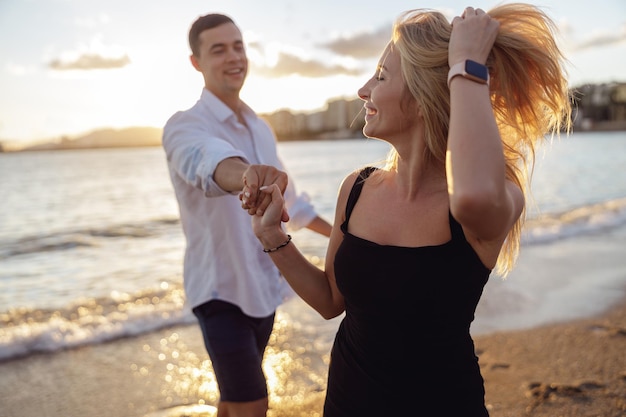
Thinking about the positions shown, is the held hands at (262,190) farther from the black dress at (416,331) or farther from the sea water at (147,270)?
the sea water at (147,270)

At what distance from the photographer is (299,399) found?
16.3 ft

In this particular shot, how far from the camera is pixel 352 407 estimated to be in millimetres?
2002

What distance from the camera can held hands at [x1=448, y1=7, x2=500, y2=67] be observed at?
170 cm

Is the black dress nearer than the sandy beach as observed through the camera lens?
Yes

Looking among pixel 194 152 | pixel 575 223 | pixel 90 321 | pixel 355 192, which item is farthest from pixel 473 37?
pixel 575 223

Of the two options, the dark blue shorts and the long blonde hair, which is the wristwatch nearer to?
the long blonde hair

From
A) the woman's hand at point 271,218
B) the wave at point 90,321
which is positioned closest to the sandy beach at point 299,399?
the wave at point 90,321

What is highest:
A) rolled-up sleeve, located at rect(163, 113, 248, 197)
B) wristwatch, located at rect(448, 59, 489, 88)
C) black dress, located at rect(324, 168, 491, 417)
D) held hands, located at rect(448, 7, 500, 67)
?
held hands, located at rect(448, 7, 500, 67)

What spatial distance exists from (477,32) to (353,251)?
33.0 inches

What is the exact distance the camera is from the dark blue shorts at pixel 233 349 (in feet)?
9.53

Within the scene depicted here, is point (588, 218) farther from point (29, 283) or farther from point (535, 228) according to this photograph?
point (29, 283)

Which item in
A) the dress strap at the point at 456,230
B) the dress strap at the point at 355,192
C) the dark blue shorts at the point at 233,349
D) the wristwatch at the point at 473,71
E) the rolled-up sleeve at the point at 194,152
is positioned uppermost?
the wristwatch at the point at 473,71

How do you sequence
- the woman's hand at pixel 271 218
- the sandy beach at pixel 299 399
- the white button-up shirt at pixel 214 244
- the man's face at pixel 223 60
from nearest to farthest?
the woman's hand at pixel 271 218
the white button-up shirt at pixel 214 244
the man's face at pixel 223 60
the sandy beach at pixel 299 399

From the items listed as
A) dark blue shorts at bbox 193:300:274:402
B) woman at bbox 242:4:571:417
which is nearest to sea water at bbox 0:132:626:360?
woman at bbox 242:4:571:417
